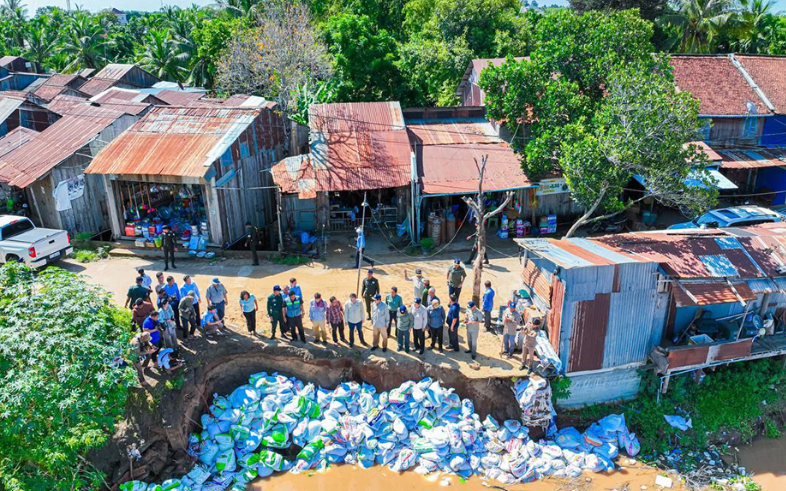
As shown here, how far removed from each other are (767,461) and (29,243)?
20.5 meters

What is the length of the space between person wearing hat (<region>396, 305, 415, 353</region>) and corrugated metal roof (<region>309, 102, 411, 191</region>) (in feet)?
21.1

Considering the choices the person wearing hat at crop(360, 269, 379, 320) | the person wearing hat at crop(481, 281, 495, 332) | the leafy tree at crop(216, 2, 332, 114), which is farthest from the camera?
the leafy tree at crop(216, 2, 332, 114)

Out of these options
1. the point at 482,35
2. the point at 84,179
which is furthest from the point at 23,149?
the point at 482,35

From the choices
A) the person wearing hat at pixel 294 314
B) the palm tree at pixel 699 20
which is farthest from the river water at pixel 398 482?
the palm tree at pixel 699 20

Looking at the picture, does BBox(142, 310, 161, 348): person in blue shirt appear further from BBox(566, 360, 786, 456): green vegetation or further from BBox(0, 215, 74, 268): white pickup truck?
BBox(566, 360, 786, 456): green vegetation

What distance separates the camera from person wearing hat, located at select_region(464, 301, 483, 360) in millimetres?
13516

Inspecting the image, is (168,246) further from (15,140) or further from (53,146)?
(15,140)

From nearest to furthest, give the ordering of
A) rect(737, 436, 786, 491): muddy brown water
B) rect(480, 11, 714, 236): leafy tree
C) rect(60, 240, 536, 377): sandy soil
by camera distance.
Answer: rect(737, 436, 786, 491): muddy brown water → rect(480, 11, 714, 236): leafy tree → rect(60, 240, 536, 377): sandy soil

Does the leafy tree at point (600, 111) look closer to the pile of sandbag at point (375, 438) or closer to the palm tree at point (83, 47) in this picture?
the pile of sandbag at point (375, 438)

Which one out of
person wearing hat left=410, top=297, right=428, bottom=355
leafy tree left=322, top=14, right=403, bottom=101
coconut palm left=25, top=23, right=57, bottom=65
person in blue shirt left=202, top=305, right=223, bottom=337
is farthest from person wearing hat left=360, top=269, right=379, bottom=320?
coconut palm left=25, top=23, right=57, bottom=65

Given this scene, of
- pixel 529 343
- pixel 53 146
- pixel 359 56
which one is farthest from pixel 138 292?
pixel 359 56

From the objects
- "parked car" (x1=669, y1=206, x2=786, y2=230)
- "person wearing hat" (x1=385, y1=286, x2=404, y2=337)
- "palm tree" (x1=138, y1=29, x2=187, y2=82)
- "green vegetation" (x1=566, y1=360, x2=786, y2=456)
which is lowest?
"green vegetation" (x1=566, y1=360, x2=786, y2=456)

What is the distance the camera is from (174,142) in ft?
64.5

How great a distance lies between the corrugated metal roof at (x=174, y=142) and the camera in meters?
18.7
